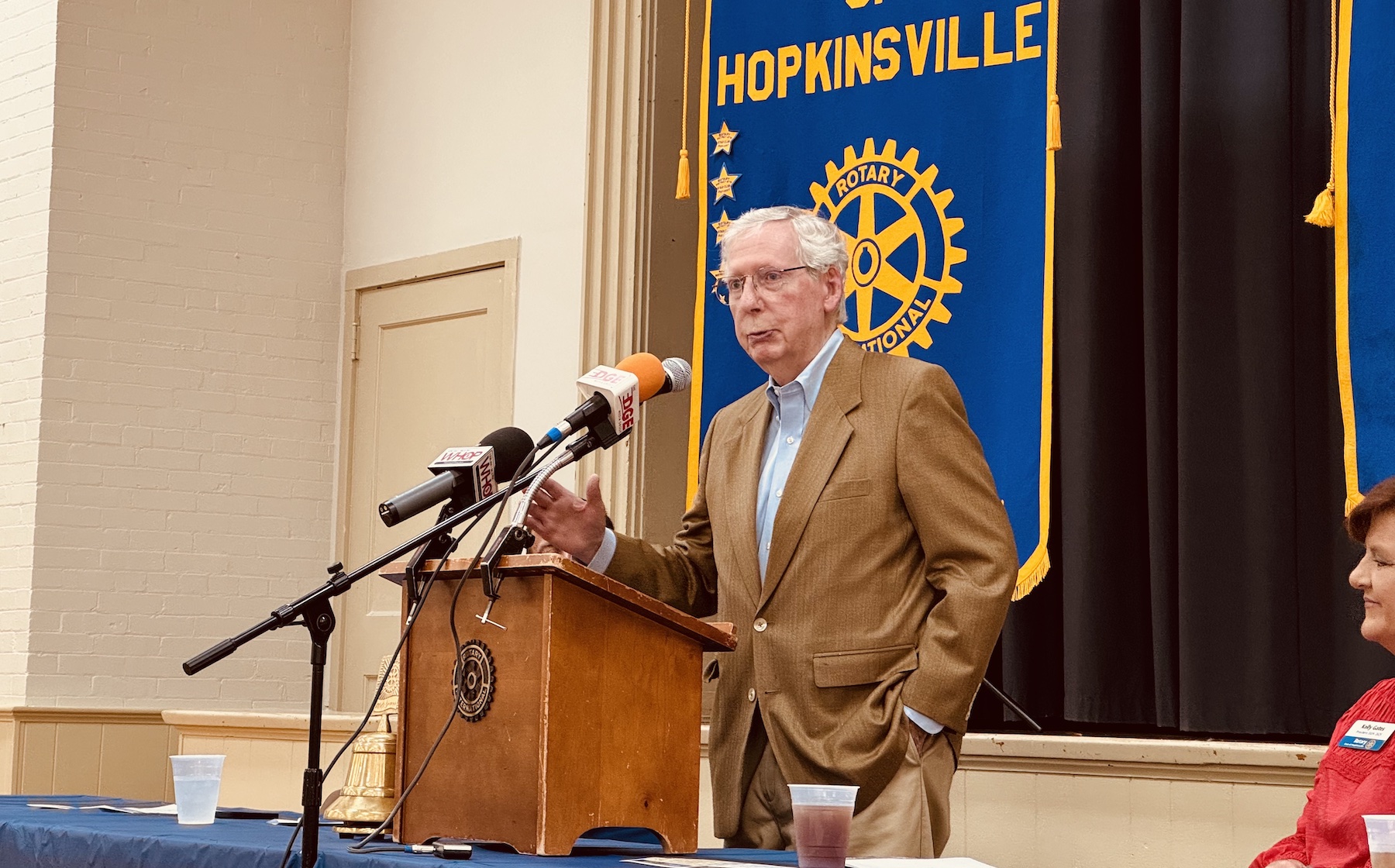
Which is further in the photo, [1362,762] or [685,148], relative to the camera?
[685,148]

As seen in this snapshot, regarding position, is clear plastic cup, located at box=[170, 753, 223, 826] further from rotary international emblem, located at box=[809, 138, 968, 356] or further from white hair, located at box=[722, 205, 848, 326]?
rotary international emblem, located at box=[809, 138, 968, 356]

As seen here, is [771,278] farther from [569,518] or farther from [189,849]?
[189,849]

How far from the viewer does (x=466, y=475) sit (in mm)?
1938

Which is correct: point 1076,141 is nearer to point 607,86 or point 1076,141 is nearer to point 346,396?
point 607,86

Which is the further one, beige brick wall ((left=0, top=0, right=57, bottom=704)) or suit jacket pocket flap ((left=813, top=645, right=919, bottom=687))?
beige brick wall ((left=0, top=0, right=57, bottom=704))

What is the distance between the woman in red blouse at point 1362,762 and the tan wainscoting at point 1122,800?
3.70ft

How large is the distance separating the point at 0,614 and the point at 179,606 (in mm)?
587

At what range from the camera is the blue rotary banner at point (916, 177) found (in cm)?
410

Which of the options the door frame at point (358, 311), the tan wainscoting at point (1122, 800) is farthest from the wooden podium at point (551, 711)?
the door frame at point (358, 311)

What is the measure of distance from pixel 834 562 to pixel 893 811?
1.17ft

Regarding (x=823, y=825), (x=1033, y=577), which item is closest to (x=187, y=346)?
(x=1033, y=577)

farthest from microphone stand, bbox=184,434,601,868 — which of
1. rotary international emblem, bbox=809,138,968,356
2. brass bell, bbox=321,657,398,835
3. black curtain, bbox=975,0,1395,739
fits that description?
rotary international emblem, bbox=809,138,968,356

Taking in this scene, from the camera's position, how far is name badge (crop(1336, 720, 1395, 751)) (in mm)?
2312

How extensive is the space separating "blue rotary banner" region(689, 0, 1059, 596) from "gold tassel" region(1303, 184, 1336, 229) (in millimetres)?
646
